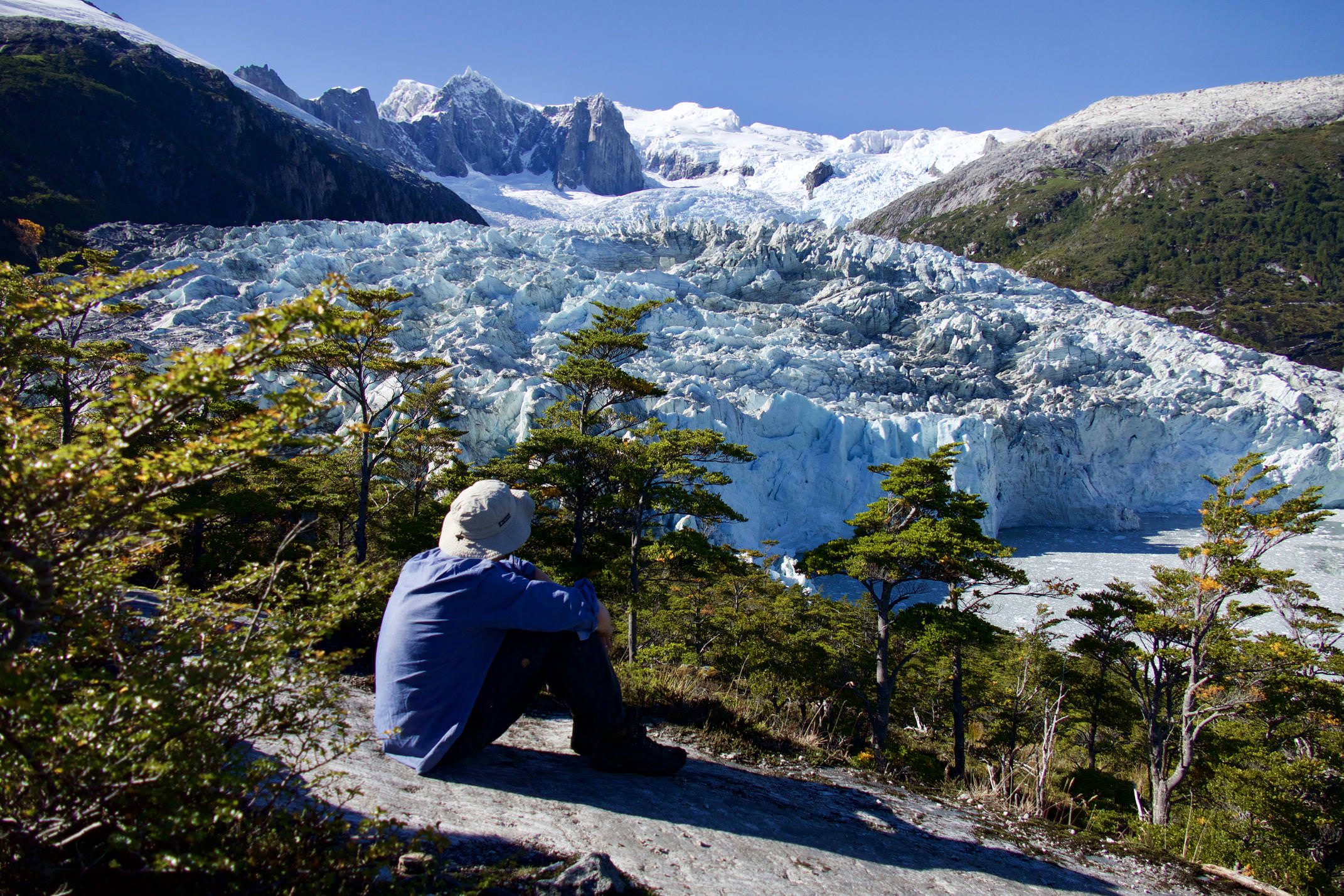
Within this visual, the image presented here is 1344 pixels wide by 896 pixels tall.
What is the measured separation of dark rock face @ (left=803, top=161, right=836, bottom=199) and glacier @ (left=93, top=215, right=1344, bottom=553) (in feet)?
184

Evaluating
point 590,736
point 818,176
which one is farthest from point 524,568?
point 818,176

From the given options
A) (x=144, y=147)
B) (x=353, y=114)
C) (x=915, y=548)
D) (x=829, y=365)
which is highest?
(x=353, y=114)

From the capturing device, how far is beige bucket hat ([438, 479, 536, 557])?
1837 millimetres

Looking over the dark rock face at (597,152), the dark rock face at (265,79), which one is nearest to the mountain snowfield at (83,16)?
the dark rock face at (265,79)

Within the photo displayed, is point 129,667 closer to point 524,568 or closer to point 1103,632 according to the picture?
point 524,568

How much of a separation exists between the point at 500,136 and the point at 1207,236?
95.7m

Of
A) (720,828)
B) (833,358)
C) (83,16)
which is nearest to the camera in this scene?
(720,828)

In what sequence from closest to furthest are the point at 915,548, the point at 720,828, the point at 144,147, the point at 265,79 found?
the point at 720,828 < the point at 915,548 < the point at 144,147 < the point at 265,79

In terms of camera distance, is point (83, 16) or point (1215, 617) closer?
point (1215, 617)

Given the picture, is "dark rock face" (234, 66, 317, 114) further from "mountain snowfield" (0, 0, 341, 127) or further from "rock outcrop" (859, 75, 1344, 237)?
"rock outcrop" (859, 75, 1344, 237)

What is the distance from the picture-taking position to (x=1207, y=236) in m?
58.9

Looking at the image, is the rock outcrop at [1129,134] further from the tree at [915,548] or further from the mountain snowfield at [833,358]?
the tree at [915,548]

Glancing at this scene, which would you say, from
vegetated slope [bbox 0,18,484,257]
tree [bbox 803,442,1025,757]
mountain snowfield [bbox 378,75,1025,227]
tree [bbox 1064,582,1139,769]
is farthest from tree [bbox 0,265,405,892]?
mountain snowfield [bbox 378,75,1025,227]

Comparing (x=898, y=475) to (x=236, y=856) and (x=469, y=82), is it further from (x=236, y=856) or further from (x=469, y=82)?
(x=469, y=82)
